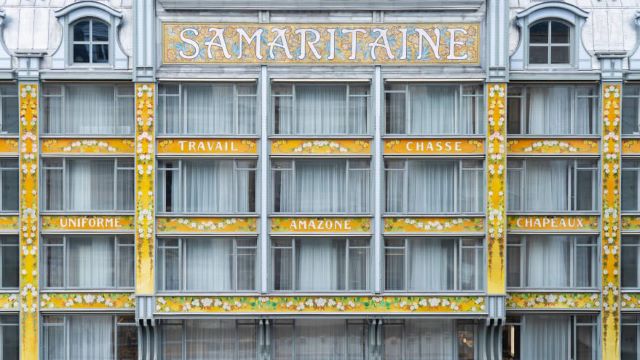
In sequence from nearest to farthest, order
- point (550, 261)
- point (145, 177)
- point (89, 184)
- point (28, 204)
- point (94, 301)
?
1. point (145, 177)
2. point (28, 204)
3. point (94, 301)
4. point (89, 184)
5. point (550, 261)

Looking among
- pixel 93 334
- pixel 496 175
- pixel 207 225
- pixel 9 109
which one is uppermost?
pixel 9 109

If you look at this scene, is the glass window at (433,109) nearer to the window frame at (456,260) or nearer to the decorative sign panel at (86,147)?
the window frame at (456,260)

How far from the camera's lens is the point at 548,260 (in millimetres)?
27031

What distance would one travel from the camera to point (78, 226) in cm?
2631

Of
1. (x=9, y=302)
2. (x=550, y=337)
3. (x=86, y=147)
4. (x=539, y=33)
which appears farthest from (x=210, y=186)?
(x=550, y=337)

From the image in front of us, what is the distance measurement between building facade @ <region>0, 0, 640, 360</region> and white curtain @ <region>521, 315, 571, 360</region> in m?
0.05

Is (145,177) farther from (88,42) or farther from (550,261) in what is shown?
(550,261)

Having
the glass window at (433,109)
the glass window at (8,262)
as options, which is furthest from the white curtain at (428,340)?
the glass window at (8,262)

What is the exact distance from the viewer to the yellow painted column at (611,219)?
1043 inches

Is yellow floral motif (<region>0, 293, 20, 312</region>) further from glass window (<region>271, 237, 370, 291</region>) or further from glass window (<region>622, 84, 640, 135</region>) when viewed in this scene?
glass window (<region>622, 84, 640, 135</region>)

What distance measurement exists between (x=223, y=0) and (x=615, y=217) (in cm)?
1509

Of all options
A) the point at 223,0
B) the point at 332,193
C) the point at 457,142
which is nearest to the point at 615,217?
the point at 457,142

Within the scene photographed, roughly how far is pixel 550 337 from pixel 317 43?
1285 centimetres

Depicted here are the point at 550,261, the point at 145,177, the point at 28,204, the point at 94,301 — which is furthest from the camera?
the point at 550,261
